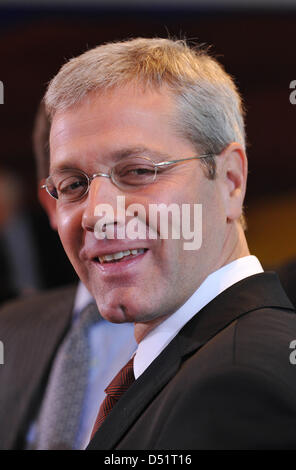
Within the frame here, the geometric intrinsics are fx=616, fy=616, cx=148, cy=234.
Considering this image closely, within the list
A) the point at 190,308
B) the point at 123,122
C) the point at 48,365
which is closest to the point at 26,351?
the point at 48,365

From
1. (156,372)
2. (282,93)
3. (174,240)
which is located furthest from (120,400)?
(282,93)

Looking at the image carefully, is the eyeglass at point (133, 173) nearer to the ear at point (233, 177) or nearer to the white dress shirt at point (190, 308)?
the ear at point (233, 177)

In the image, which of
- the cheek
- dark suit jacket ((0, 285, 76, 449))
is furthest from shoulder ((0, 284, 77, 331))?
the cheek

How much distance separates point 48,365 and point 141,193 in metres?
1.03

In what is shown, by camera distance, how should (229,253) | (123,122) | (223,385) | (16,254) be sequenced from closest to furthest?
1. (223,385)
2. (123,122)
3. (229,253)
4. (16,254)

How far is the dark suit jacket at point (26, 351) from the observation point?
2.02 m

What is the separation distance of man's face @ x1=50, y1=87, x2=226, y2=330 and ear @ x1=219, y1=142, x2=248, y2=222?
7cm

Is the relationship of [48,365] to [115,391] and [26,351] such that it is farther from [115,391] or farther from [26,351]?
[115,391]

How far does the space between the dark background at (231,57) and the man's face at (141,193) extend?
2.56 metres

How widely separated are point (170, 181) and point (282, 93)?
10.8 ft

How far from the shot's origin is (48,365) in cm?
207

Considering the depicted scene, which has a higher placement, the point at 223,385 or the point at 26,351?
the point at 223,385

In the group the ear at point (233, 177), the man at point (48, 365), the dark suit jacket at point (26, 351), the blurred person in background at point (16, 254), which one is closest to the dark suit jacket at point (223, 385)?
the ear at point (233, 177)

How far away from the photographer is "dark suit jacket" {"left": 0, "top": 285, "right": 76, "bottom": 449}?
Answer: 2020 mm
